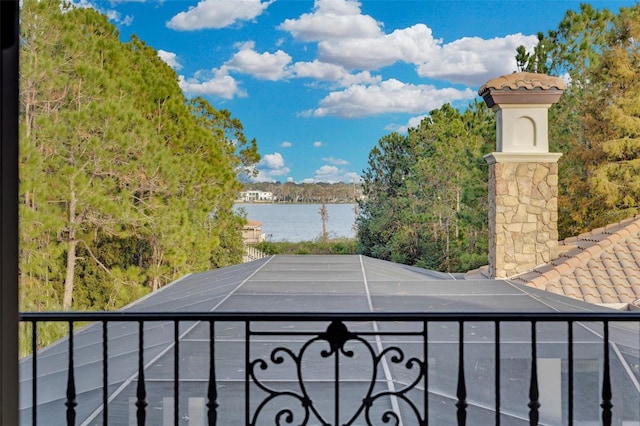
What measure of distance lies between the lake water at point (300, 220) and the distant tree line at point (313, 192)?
0.84ft

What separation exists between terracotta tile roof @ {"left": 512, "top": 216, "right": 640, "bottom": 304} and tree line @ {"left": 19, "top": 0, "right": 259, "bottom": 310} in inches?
254

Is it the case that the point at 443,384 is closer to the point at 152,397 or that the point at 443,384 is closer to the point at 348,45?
the point at 152,397

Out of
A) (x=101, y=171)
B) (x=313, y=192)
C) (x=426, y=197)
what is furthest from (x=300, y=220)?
(x=101, y=171)

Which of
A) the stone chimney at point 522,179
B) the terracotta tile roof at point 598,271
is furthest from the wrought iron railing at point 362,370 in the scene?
the stone chimney at point 522,179

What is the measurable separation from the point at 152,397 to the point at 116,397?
0.57 ft

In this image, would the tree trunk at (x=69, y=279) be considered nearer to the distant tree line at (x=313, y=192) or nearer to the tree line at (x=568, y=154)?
the distant tree line at (x=313, y=192)

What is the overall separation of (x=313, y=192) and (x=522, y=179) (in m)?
13.1

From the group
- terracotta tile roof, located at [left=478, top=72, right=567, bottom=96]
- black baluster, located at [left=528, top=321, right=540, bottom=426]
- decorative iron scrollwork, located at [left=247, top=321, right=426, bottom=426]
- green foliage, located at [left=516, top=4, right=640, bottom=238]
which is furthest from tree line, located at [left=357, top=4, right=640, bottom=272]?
black baluster, located at [left=528, top=321, right=540, bottom=426]

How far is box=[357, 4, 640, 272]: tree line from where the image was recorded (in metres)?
11.5

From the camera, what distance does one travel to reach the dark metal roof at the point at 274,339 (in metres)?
2.93

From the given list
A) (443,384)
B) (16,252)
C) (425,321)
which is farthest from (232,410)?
(16,252)

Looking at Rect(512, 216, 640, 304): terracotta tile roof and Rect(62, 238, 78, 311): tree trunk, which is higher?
Rect(512, 216, 640, 304): terracotta tile roof

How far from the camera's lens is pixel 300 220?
17922 millimetres

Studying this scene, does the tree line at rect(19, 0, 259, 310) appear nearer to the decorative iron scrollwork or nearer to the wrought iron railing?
the wrought iron railing
